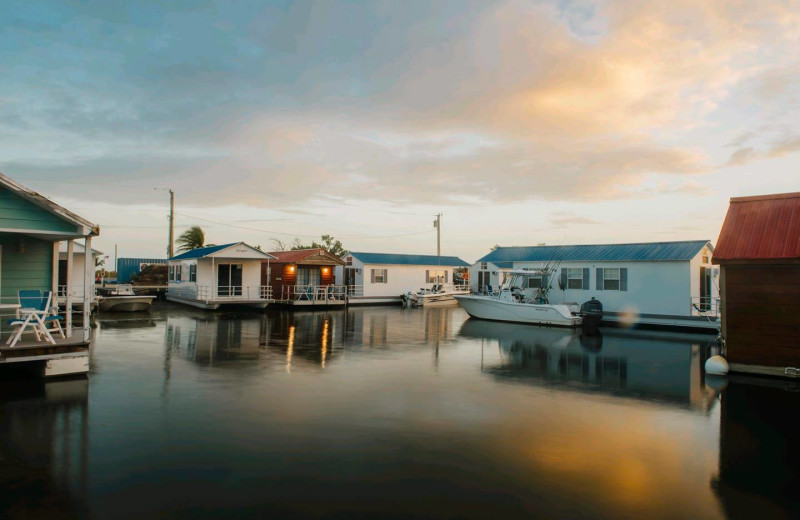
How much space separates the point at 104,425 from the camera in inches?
287

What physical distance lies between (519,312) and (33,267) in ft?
59.2

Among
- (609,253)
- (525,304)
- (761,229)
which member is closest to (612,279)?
(609,253)

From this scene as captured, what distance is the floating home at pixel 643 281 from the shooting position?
22.3 meters

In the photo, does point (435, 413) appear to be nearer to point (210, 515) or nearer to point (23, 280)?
point (210, 515)

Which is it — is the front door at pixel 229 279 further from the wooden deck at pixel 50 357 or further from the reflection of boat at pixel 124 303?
the wooden deck at pixel 50 357

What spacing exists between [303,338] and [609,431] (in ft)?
37.4

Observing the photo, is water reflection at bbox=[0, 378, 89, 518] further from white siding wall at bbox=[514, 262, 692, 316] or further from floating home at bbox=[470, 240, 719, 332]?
white siding wall at bbox=[514, 262, 692, 316]

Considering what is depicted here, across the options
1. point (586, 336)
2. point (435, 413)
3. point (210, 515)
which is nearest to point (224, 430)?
point (210, 515)

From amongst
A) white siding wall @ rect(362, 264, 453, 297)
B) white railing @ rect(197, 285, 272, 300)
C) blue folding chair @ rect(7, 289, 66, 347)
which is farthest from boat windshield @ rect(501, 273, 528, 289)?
blue folding chair @ rect(7, 289, 66, 347)

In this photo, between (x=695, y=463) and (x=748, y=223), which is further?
(x=748, y=223)

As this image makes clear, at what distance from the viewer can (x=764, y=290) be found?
464 inches

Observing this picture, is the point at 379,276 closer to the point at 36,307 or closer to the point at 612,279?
the point at 612,279

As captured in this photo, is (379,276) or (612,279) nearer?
(612,279)

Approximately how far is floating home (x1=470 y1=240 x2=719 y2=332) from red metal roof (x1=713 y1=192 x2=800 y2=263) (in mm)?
8650
